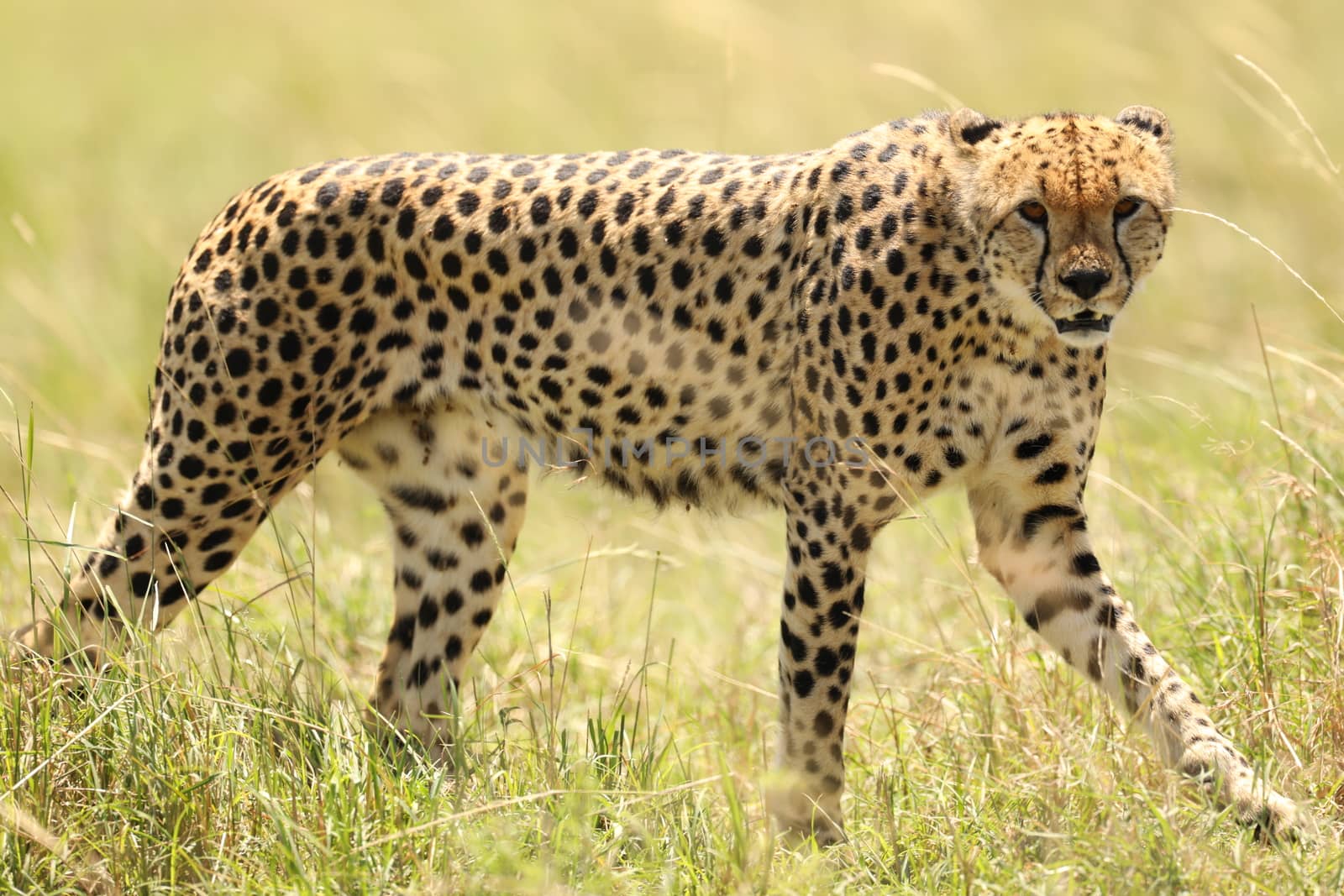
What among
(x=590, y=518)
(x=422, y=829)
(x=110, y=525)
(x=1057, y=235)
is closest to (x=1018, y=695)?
(x=1057, y=235)

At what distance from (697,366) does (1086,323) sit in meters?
1.00

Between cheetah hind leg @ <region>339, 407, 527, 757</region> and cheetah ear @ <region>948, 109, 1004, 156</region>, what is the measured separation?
59.5 inches

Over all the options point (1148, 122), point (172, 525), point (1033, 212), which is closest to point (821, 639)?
point (1033, 212)

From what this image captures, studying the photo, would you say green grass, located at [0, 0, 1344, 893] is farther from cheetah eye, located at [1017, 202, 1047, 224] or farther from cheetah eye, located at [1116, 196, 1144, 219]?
cheetah eye, located at [1017, 202, 1047, 224]

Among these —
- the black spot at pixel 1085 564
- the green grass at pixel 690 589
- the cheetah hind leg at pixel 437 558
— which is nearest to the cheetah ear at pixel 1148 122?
the green grass at pixel 690 589

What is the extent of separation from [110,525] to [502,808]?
1.50 metres

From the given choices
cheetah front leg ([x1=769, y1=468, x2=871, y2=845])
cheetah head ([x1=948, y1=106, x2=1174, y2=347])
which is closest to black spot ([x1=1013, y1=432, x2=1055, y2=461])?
cheetah head ([x1=948, y1=106, x2=1174, y2=347])

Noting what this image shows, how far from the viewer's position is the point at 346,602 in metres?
5.14

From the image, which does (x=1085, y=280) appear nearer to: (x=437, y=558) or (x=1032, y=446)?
(x=1032, y=446)

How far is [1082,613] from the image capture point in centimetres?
370

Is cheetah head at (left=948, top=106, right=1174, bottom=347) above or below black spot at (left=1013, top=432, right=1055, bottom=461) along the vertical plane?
above

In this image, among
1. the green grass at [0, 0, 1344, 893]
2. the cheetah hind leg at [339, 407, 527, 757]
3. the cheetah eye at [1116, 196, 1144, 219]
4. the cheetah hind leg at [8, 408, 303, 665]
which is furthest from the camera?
the cheetah hind leg at [339, 407, 527, 757]

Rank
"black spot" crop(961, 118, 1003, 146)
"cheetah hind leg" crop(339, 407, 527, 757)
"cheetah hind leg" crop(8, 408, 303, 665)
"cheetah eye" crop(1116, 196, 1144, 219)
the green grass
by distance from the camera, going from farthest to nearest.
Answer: "cheetah hind leg" crop(339, 407, 527, 757) → "cheetah hind leg" crop(8, 408, 303, 665) → "black spot" crop(961, 118, 1003, 146) → "cheetah eye" crop(1116, 196, 1144, 219) → the green grass

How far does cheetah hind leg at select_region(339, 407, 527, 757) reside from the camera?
14.3 ft
